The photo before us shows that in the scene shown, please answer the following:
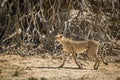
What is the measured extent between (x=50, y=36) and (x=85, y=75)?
3527 mm

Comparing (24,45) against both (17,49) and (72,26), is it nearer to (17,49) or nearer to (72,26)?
(17,49)

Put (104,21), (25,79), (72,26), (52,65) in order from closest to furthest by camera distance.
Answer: (25,79)
(52,65)
(72,26)
(104,21)

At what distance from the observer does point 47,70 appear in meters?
10.3

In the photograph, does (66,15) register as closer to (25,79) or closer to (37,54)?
(37,54)

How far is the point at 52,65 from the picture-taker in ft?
36.7

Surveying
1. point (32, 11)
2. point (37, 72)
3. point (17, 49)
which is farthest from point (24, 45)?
point (37, 72)

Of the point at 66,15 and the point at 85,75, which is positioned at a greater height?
the point at 66,15

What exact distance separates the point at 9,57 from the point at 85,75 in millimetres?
2965

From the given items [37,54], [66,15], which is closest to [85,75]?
[37,54]

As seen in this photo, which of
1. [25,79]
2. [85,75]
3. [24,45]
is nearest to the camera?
[25,79]

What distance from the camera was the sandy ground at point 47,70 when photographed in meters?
9.62

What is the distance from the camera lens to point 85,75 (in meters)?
9.86

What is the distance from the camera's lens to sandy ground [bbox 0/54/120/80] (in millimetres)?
9617

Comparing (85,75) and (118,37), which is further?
(118,37)
